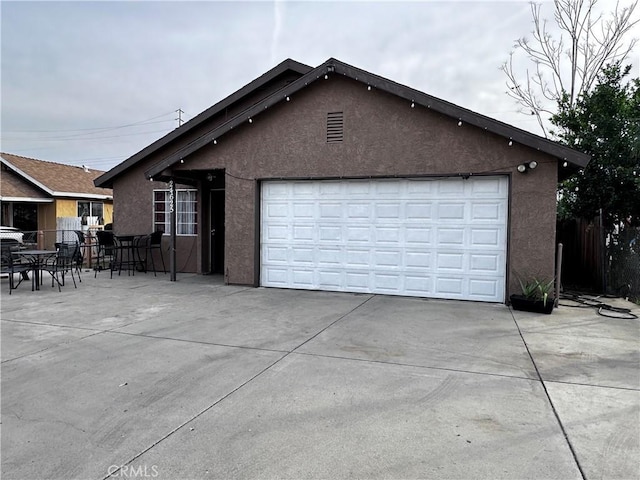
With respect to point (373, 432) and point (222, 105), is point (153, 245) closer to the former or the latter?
point (222, 105)

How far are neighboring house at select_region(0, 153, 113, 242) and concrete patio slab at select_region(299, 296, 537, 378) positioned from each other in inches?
684

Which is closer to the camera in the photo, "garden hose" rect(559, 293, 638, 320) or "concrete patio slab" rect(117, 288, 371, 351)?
"concrete patio slab" rect(117, 288, 371, 351)

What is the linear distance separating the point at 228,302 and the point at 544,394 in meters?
5.95

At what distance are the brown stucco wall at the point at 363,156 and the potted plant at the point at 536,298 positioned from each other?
0.87ft

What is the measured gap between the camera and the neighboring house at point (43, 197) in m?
19.5


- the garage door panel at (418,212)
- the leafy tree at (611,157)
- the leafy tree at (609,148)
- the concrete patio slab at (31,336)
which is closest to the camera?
the concrete patio slab at (31,336)

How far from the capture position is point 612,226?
11.0 meters

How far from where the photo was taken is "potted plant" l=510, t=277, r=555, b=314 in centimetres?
768

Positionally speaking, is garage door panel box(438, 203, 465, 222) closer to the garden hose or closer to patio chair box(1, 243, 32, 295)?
the garden hose

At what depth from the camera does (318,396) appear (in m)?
3.99

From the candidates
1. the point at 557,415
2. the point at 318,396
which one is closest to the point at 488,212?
the point at 557,415

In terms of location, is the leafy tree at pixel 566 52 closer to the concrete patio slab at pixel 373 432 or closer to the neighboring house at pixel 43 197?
the concrete patio slab at pixel 373 432

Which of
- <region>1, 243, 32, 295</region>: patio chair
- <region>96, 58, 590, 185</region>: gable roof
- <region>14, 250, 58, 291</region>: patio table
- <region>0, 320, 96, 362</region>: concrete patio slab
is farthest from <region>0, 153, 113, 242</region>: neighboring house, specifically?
<region>0, 320, 96, 362</region>: concrete patio slab

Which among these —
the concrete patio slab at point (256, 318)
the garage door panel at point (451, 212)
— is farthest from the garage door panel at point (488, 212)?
the concrete patio slab at point (256, 318)
